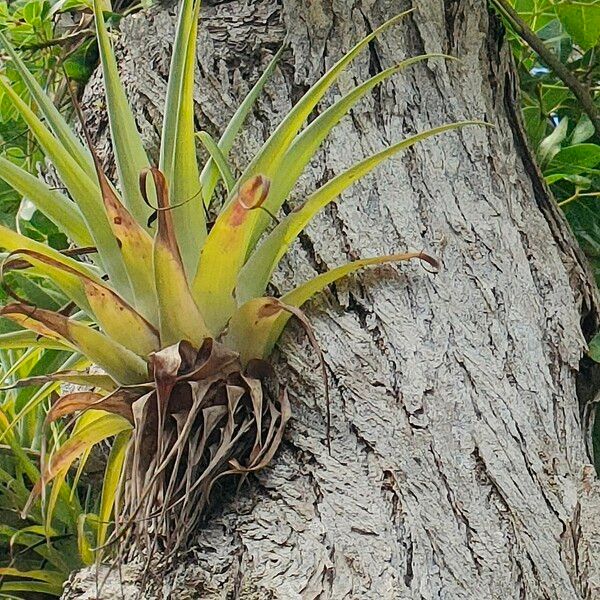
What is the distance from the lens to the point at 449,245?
771 millimetres

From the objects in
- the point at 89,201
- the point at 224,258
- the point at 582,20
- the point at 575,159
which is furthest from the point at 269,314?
the point at 582,20

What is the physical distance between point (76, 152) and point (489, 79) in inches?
17.7

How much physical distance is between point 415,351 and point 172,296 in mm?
204

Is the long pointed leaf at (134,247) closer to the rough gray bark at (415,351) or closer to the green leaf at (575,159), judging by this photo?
the rough gray bark at (415,351)

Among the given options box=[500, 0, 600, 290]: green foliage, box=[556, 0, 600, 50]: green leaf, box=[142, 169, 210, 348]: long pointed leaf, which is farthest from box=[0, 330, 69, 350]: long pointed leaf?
box=[556, 0, 600, 50]: green leaf

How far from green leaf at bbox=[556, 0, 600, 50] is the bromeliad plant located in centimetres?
46

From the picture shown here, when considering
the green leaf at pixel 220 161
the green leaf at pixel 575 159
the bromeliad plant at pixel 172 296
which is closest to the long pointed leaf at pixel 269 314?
the bromeliad plant at pixel 172 296

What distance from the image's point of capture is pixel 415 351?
0.71 meters

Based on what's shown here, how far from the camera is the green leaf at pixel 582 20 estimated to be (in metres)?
1.06

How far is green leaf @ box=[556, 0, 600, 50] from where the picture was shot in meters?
1.06

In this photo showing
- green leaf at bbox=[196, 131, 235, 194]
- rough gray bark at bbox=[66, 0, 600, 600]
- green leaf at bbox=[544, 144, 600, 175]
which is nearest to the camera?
rough gray bark at bbox=[66, 0, 600, 600]

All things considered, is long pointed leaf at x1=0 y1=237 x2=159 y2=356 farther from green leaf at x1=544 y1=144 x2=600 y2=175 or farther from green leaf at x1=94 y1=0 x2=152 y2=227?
green leaf at x1=544 y1=144 x2=600 y2=175

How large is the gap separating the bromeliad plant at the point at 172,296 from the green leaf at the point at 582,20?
46 cm

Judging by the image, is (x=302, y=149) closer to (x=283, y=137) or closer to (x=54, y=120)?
(x=283, y=137)
